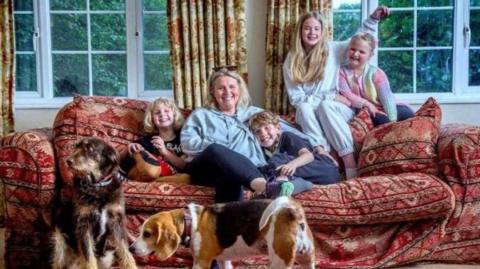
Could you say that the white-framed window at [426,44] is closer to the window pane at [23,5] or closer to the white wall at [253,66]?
the white wall at [253,66]

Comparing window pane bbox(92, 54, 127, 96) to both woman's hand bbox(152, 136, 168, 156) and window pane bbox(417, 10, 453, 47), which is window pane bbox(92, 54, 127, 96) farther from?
window pane bbox(417, 10, 453, 47)

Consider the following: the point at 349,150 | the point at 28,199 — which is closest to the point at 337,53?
the point at 349,150

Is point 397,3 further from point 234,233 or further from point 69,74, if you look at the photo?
point 234,233

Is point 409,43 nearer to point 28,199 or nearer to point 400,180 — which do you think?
point 400,180

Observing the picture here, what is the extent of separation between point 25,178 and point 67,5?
178 centimetres

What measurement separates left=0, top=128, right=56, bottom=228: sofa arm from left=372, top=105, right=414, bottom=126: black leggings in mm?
1895

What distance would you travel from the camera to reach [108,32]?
14.2 feet

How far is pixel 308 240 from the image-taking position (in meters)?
2.38

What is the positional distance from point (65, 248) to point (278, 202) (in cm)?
102

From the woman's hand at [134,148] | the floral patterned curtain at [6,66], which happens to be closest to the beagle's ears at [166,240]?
the woman's hand at [134,148]

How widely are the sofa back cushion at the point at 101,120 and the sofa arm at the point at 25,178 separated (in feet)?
0.68

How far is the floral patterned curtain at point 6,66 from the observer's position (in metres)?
3.94

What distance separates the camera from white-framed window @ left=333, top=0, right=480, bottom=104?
14.3ft

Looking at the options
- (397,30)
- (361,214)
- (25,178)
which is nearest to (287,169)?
(361,214)
